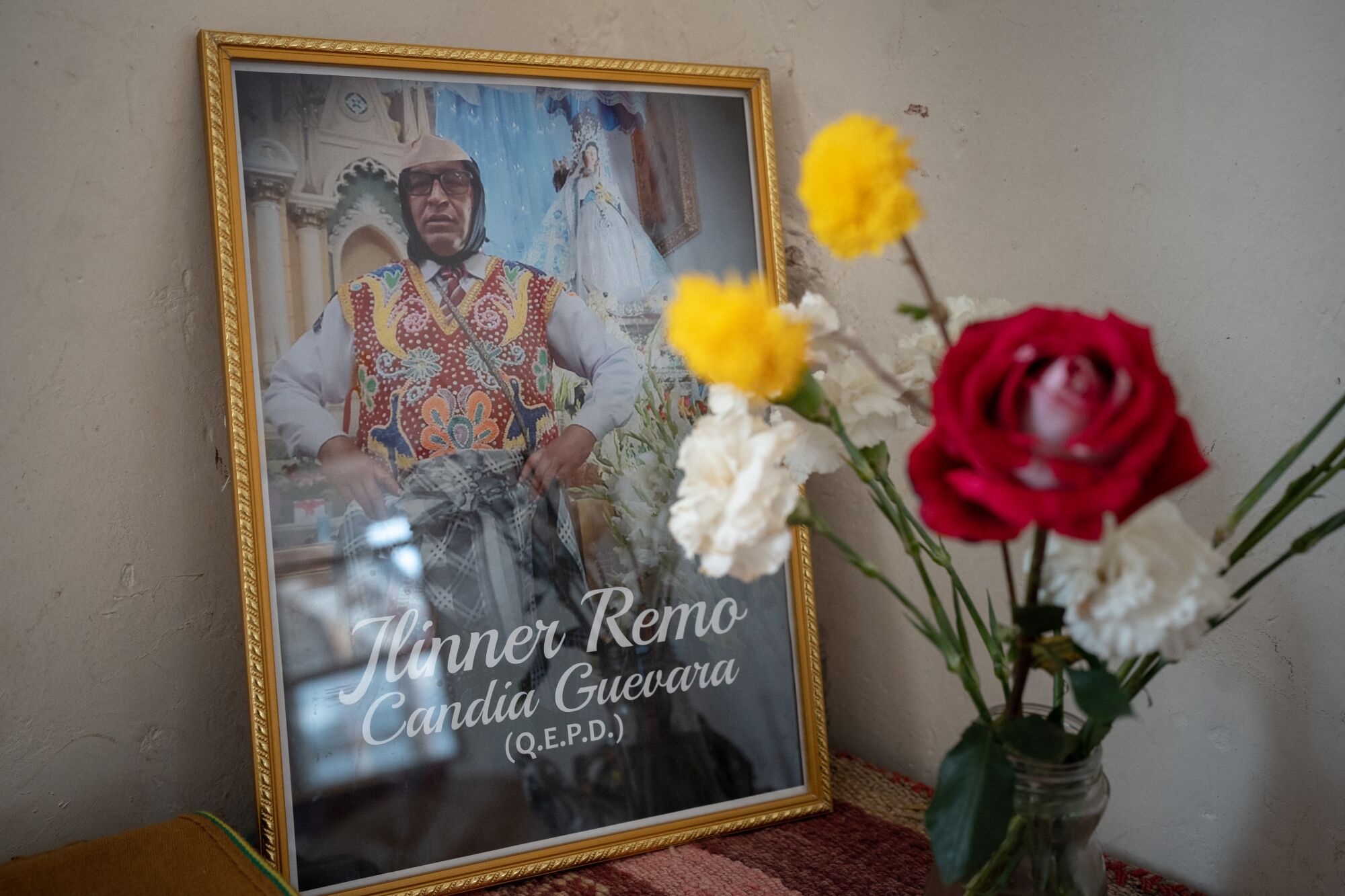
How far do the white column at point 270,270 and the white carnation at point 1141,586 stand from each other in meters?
0.71

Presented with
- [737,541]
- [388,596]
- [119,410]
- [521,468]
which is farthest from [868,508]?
[119,410]

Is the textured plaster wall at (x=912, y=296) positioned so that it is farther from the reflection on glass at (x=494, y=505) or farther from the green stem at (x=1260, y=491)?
the green stem at (x=1260, y=491)

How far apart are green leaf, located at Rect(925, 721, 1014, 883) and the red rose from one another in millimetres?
153

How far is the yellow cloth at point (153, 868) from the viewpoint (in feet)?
2.41

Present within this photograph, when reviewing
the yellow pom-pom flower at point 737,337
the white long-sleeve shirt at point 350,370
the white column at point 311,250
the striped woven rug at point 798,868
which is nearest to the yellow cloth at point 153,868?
the striped woven rug at point 798,868

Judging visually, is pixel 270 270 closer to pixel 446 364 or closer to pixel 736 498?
pixel 446 364

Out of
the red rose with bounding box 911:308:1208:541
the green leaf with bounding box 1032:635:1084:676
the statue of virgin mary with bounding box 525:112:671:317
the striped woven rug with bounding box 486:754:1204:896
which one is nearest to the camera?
the red rose with bounding box 911:308:1208:541

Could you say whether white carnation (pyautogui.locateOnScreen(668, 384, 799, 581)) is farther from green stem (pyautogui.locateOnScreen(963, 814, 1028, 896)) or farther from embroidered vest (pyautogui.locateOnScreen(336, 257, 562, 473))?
embroidered vest (pyautogui.locateOnScreen(336, 257, 562, 473))

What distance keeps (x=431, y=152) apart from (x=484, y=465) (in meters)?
0.32

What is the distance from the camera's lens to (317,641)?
85 centimetres

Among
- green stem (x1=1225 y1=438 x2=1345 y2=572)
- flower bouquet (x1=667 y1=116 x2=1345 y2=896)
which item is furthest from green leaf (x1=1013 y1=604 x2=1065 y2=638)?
green stem (x1=1225 y1=438 x2=1345 y2=572)

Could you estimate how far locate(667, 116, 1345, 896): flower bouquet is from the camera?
40cm

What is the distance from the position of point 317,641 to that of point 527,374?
0.33 meters

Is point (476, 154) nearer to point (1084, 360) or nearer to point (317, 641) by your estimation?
point (317, 641)
